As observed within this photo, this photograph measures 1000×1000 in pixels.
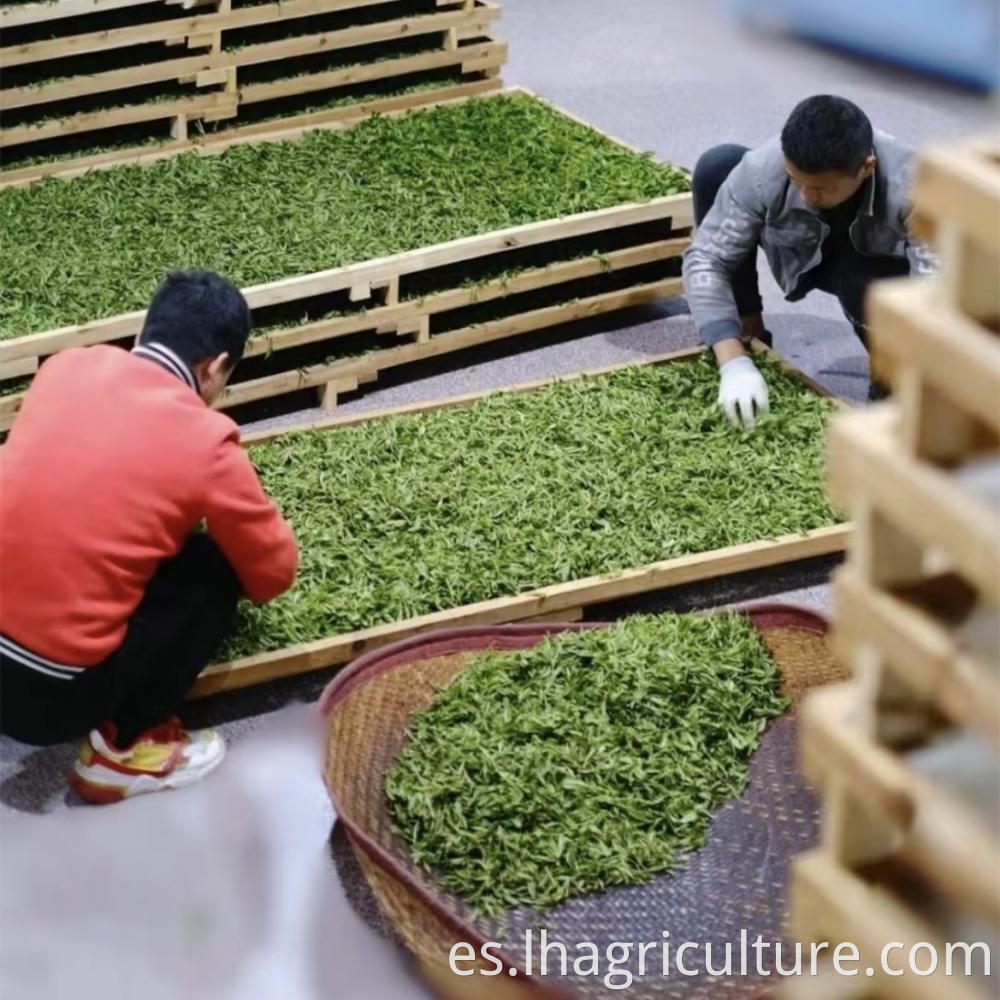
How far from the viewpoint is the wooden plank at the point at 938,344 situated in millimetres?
991

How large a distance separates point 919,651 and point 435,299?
3.08m

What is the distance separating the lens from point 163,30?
4.88 meters

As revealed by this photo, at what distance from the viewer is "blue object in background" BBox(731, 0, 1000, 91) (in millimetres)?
637

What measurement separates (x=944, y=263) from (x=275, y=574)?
6.40 feet

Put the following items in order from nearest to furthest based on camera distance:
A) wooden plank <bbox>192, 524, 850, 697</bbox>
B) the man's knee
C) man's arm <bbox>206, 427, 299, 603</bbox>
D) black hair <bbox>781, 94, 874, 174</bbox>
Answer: man's arm <bbox>206, 427, 299, 603</bbox> → the man's knee → wooden plank <bbox>192, 524, 850, 697</bbox> → black hair <bbox>781, 94, 874, 174</bbox>

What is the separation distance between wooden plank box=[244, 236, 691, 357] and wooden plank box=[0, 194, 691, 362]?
0.24 feet

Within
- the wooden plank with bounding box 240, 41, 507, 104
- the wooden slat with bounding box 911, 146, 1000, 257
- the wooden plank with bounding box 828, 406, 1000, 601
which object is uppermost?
the wooden slat with bounding box 911, 146, 1000, 257

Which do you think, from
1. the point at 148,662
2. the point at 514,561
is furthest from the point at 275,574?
the point at 514,561

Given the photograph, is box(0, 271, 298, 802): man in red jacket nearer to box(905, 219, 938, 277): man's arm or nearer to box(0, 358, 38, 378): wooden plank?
box(0, 358, 38, 378): wooden plank

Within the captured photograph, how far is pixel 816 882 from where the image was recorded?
1.26 meters

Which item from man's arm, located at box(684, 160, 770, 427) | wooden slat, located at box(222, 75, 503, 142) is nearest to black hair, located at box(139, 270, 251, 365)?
man's arm, located at box(684, 160, 770, 427)

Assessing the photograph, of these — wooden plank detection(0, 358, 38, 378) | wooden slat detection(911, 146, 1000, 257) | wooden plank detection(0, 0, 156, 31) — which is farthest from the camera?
wooden plank detection(0, 0, 156, 31)

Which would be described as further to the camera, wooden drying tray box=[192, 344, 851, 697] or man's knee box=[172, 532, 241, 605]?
wooden drying tray box=[192, 344, 851, 697]

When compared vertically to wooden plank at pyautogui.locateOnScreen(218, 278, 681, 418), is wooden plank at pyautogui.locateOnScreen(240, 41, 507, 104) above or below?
above
